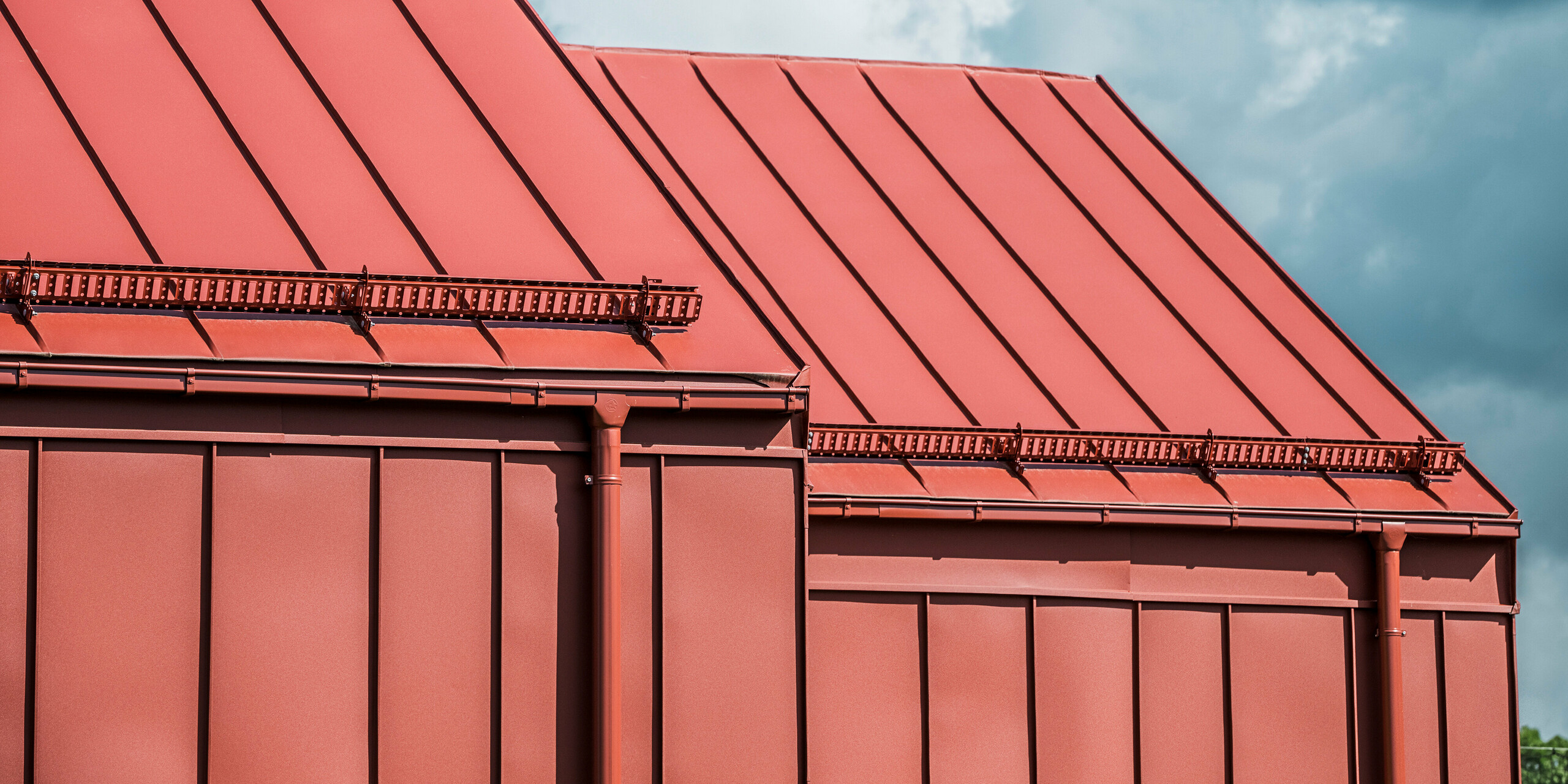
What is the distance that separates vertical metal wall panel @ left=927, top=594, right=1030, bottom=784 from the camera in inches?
519

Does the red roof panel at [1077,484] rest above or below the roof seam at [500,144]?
below

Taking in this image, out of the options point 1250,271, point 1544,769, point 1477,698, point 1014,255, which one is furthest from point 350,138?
point 1544,769

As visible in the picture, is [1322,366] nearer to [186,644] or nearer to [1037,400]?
[1037,400]

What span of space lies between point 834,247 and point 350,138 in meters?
5.60

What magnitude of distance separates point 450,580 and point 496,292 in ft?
7.04

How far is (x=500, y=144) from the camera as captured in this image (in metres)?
12.3

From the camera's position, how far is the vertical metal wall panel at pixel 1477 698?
14594 millimetres

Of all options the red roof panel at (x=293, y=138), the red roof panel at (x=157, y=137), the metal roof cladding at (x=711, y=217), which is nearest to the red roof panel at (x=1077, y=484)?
the metal roof cladding at (x=711, y=217)

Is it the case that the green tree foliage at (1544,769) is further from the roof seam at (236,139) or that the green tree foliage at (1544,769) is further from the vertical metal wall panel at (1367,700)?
the roof seam at (236,139)

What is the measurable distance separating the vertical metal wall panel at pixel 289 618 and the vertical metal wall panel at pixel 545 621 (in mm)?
942

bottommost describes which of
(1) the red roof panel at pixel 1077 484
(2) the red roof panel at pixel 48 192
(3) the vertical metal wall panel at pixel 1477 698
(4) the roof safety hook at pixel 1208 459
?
(3) the vertical metal wall panel at pixel 1477 698

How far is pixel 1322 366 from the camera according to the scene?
16.3m

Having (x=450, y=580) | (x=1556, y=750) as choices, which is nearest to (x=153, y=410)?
(x=450, y=580)

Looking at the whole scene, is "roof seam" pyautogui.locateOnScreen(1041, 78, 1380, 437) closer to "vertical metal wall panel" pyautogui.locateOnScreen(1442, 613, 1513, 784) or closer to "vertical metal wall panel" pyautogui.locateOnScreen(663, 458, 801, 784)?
"vertical metal wall panel" pyautogui.locateOnScreen(1442, 613, 1513, 784)
